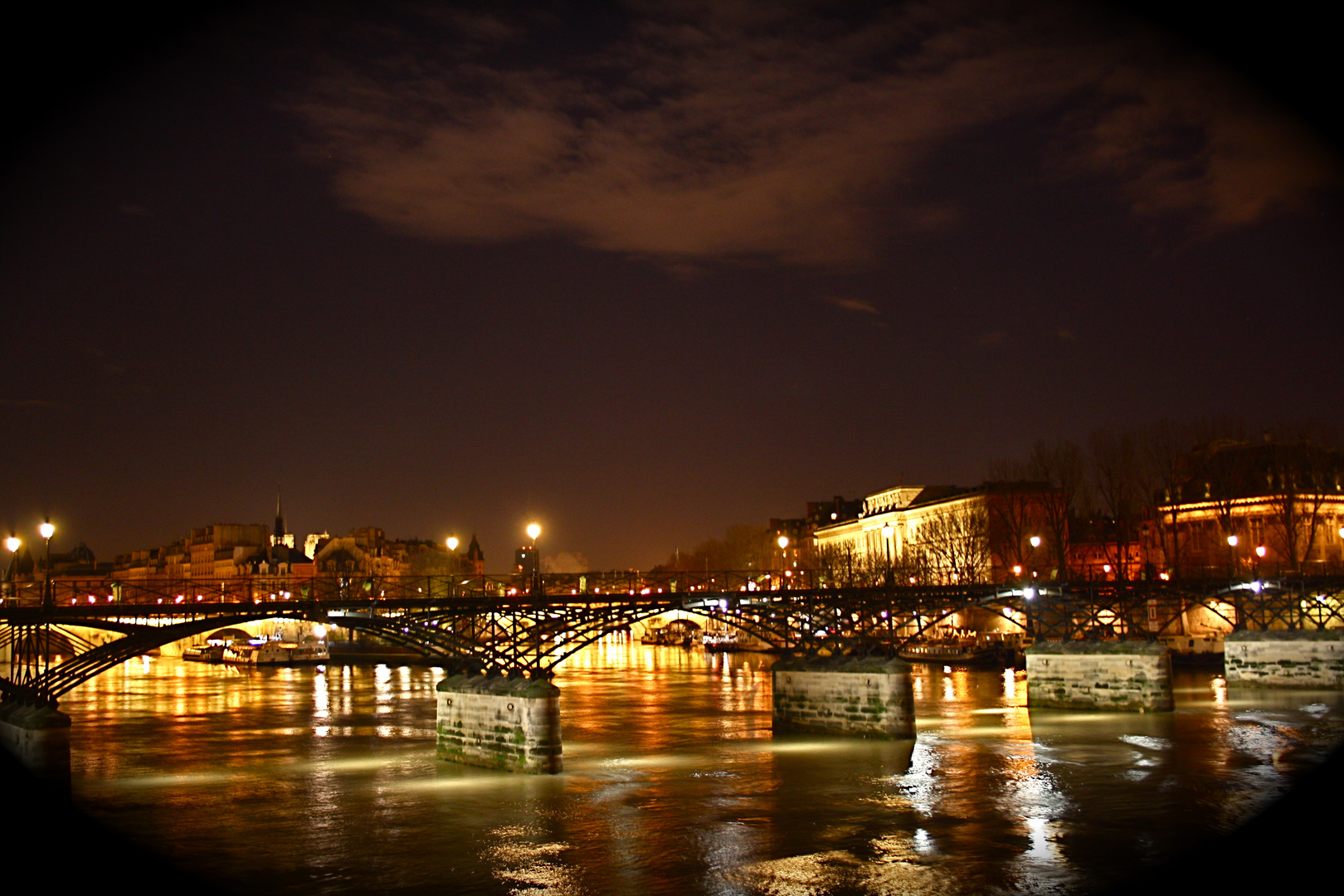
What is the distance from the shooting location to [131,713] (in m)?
66.2

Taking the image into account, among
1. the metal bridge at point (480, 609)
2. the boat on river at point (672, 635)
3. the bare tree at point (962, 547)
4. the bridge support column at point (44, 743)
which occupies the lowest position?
the boat on river at point (672, 635)

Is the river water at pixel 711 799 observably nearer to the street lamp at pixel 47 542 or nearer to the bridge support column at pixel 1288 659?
the bridge support column at pixel 1288 659

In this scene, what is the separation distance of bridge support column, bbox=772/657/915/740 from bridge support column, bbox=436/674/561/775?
12.0 metres

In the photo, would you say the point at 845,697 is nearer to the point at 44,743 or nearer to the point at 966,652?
the point at 44,743

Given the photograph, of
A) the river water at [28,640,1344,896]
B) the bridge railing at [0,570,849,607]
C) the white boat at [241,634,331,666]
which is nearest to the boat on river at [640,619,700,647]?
the white boat at [241,634,331,666]

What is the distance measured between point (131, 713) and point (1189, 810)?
5320 centimetres

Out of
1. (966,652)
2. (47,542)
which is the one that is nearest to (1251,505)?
(966,652)

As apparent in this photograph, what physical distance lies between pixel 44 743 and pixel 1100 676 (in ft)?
130

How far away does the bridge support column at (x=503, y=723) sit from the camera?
124 feet

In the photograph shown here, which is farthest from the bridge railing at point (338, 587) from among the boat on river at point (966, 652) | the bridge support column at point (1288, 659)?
the boat on river at point (966, 652)

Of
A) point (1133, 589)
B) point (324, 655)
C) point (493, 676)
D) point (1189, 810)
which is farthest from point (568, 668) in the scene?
point (1189, 810)

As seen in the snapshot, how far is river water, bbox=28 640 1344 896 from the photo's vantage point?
27016 millimetres

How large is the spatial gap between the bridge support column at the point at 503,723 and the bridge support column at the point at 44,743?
1090 centimetres

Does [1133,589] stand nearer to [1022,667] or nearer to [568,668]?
[1022,667]
